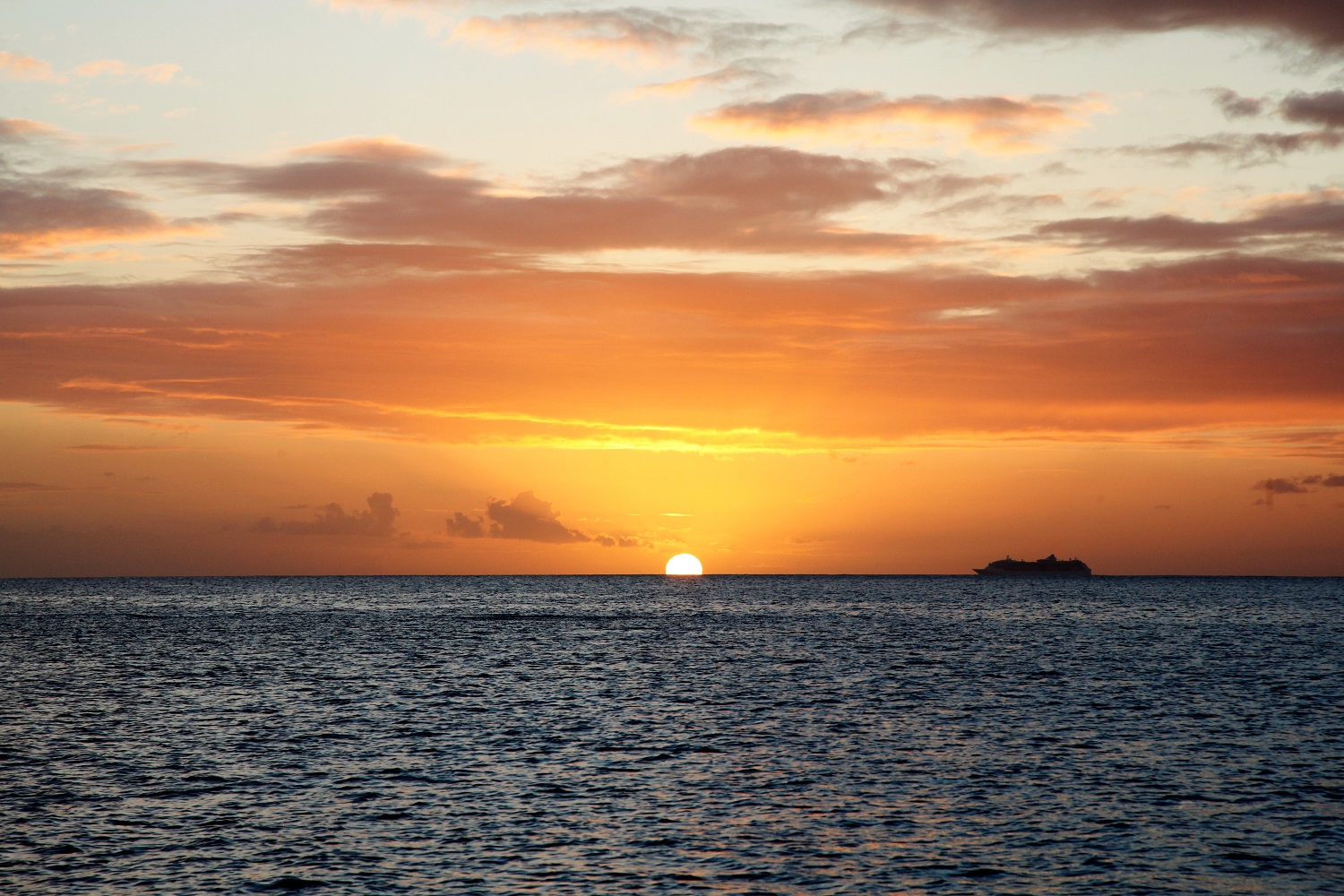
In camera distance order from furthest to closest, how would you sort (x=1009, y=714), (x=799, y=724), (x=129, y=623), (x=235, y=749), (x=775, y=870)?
(x=129, y=623)
(x=1009, y=714)
(x=799, y=724)
(x=235, y=749)
(x=775, y=870)

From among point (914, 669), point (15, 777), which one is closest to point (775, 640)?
point (914, 669)

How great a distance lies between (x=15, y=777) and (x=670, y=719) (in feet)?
106

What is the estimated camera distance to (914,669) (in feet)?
314

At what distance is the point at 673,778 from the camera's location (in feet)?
157

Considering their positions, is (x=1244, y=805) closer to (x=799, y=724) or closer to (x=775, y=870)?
(x=775, y=870)

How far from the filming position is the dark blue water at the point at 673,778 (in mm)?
33875

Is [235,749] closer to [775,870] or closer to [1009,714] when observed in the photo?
[775,870]

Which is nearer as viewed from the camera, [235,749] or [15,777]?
[15,777]

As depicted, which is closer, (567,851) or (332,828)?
(567,851)

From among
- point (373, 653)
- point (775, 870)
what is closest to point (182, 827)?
point (775, 870)

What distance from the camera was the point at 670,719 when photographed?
65.2 m

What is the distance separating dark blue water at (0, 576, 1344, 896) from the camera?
111 feet

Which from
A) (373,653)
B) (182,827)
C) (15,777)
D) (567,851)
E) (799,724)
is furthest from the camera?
(373,653)

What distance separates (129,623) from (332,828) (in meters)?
150
